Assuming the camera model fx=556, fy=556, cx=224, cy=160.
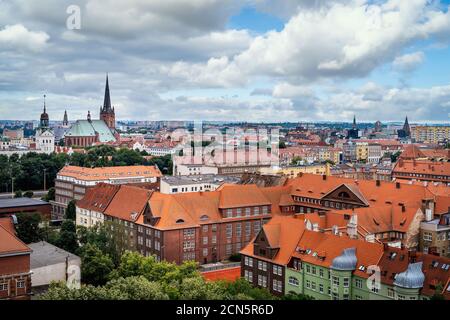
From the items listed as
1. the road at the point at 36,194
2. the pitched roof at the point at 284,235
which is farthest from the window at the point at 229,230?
the road at the point at 36,194

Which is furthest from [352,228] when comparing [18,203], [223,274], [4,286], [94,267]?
[18,203]

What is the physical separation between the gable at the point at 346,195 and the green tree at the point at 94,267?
24.8 metres

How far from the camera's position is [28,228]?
51.7 metres

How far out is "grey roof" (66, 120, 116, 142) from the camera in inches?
7028

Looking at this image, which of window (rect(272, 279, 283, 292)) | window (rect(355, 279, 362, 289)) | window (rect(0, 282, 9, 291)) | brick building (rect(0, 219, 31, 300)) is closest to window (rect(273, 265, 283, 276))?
window (rect(272, 279, 283, 292))

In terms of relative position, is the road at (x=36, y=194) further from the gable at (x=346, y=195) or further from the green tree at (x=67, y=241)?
the gable at (x=346, y=195)

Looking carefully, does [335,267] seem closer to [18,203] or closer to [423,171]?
[18,203]

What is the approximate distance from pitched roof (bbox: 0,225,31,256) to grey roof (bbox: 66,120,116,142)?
148 metres

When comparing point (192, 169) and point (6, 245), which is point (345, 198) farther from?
point (192, 169)

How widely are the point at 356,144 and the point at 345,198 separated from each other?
115 meters

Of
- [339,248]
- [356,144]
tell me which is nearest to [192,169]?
[339,248]

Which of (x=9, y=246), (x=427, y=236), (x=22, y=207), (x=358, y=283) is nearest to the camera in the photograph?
(x=358, y=283)

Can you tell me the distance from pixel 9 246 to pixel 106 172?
49681mm

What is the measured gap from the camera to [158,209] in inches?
1876
